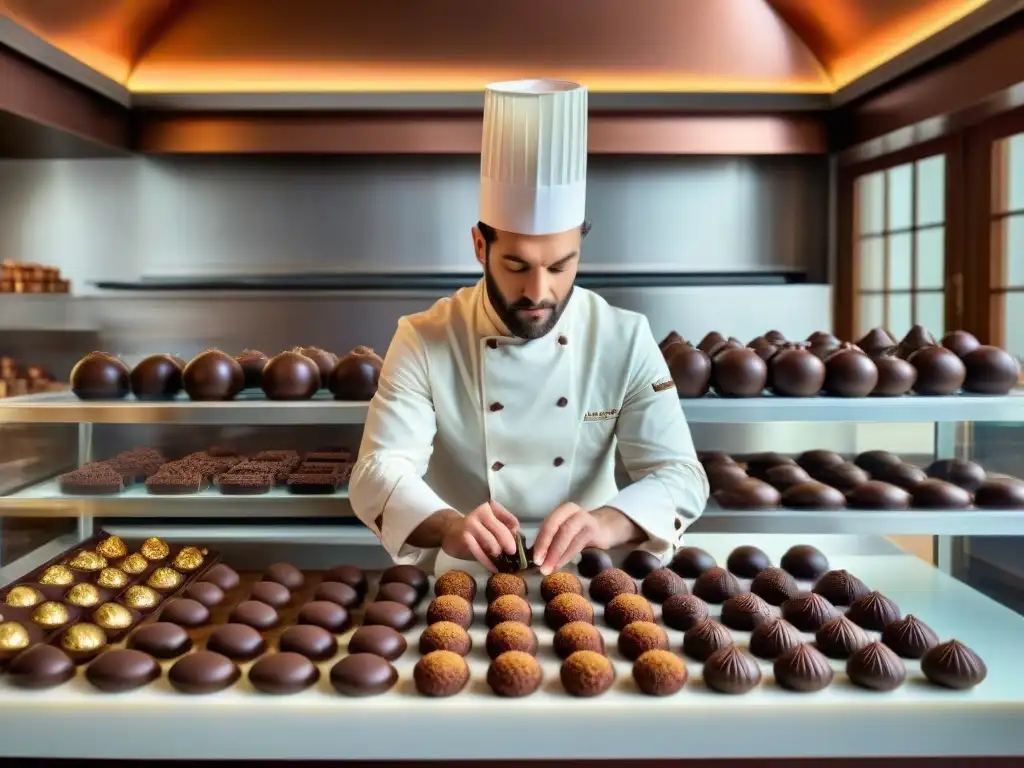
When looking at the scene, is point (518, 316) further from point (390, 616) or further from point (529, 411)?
point (390, 616)

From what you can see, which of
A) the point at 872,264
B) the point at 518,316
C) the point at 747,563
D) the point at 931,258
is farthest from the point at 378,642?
the point at 872,264

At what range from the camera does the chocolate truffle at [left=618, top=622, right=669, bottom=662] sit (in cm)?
118

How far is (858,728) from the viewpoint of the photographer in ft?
3.54

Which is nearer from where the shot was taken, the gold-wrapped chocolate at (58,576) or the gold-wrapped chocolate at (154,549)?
the gold-wrapped chocolate at (58,576)

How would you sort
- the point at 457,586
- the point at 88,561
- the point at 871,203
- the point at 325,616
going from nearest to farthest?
the point at 325,616, the point at 457,586, the point at 88,561, the point at 871,203

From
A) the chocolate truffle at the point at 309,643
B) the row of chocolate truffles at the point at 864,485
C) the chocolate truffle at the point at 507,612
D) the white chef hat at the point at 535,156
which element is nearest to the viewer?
the chocolate truffle at the point at 309,643

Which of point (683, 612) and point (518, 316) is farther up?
point (518, 316)

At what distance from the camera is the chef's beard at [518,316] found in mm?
1550

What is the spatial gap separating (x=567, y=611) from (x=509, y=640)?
131 millimetres

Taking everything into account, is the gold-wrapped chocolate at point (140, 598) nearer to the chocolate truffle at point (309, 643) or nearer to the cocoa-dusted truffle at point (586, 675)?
the chocolate truffle at point (309, 643)

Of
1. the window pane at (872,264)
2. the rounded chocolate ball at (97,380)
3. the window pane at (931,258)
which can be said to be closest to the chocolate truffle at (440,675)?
the rounded chocolate ball at (97,380)

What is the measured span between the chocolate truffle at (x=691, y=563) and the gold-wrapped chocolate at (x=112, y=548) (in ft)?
2.99

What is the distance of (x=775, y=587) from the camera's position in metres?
1.45

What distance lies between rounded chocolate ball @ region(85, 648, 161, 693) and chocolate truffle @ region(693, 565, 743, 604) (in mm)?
768
